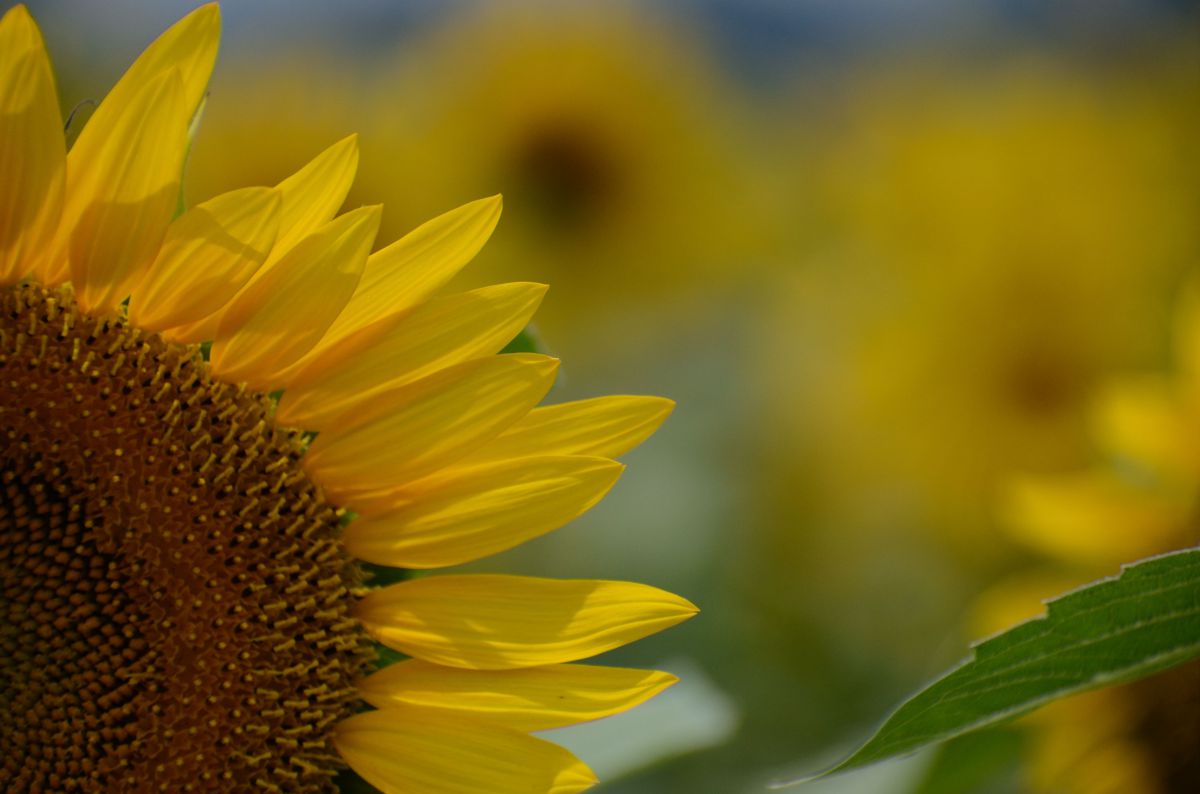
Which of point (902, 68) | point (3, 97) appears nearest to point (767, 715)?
point (3, 97)

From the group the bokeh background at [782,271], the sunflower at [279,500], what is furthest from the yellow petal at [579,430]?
the bokeh background at [782,271]

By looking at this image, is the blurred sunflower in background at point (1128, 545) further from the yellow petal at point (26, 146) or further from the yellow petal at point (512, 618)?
the yellow petal at point (26, 146)

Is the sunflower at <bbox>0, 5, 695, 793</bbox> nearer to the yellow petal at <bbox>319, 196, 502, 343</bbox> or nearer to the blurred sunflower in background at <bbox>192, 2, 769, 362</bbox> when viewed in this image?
the yellow petal at <bbox>319, 196, 502, 343</bbox>

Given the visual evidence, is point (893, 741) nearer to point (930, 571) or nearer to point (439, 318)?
point (439, 318)

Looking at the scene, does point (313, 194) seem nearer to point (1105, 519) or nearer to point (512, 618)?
point (512, 618)

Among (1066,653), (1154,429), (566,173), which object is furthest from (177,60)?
(566,173)
